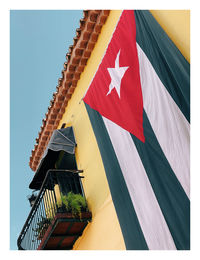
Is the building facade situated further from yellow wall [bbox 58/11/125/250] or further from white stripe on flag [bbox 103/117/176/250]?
white stripe on flag [bbox 103/117/176/250]

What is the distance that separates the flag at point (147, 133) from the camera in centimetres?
353

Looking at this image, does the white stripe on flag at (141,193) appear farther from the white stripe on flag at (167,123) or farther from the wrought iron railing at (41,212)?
the wrought iron railing at (41,212)

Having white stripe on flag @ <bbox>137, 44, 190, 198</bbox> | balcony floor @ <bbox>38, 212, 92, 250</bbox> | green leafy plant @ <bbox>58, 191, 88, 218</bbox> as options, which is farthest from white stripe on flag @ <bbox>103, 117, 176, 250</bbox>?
balcony floor @ <bbox>38, 212, 92, 250</bbox>

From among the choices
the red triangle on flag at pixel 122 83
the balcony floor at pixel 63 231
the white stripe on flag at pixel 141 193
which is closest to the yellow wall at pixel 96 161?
the balcony floor at pixel 63 231

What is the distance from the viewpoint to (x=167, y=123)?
373 centimetres

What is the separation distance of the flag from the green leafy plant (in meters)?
1.49

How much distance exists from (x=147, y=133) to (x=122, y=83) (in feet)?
3.54

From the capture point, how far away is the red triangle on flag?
435 centimetres

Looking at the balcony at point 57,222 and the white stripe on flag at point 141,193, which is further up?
the white stripe on flag at point 141,193

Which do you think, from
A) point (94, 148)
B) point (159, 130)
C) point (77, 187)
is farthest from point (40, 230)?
point (159, 130)

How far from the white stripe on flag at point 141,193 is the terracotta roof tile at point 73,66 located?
2877 mm

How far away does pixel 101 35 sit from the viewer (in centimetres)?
696

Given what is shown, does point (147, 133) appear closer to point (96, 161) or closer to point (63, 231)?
point (96, 161)

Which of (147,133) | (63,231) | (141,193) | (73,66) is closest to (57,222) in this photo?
(63,231)
